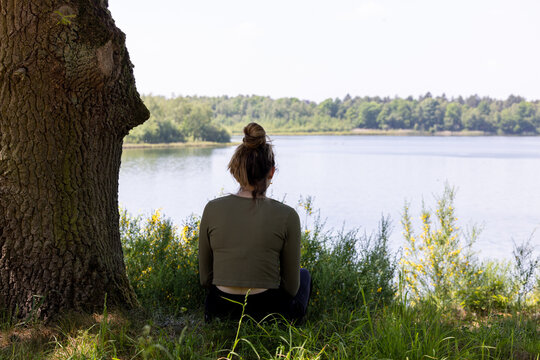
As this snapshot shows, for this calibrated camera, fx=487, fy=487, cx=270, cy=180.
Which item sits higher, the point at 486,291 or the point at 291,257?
the point at 291,257

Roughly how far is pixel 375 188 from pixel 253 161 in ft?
71.9

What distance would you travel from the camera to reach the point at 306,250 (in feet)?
12.4

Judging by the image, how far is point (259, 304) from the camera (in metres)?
2.45

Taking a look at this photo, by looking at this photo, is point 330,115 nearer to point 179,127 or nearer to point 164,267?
point 179,127

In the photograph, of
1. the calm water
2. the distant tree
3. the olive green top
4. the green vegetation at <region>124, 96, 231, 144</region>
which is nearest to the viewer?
the olive green top

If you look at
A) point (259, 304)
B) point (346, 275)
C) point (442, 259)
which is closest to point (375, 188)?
point (442, 259)

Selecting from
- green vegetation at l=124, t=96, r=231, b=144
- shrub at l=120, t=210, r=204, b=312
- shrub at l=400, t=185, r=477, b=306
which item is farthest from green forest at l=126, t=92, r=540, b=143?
shrub at l=120, t=210, r=204, b=312

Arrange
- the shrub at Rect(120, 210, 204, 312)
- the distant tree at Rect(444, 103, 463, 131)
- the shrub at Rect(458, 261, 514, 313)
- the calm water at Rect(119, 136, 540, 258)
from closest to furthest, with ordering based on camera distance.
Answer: the shrub at Rect(120, 210, 204, 312)
the shrub at Rect(458, 261, 514, 313)
the calm water at Rect(119, 136, 540, 258)
the distant tree at Rect(444, 103, 463, 131)

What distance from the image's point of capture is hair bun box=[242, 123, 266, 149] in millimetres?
2307

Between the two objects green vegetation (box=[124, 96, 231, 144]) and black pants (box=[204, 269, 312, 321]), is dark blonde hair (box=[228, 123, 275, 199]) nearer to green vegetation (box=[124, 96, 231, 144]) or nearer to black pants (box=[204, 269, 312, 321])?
Result: black pants (box=[204, 269, 312, 321])

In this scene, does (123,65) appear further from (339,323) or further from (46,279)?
(339,323)

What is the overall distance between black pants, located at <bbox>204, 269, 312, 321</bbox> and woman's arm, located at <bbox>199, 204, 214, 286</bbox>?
2.7 inches

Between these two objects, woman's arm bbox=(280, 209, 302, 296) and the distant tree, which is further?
the distant tree

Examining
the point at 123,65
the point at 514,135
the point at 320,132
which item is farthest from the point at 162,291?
the point at 514,135
